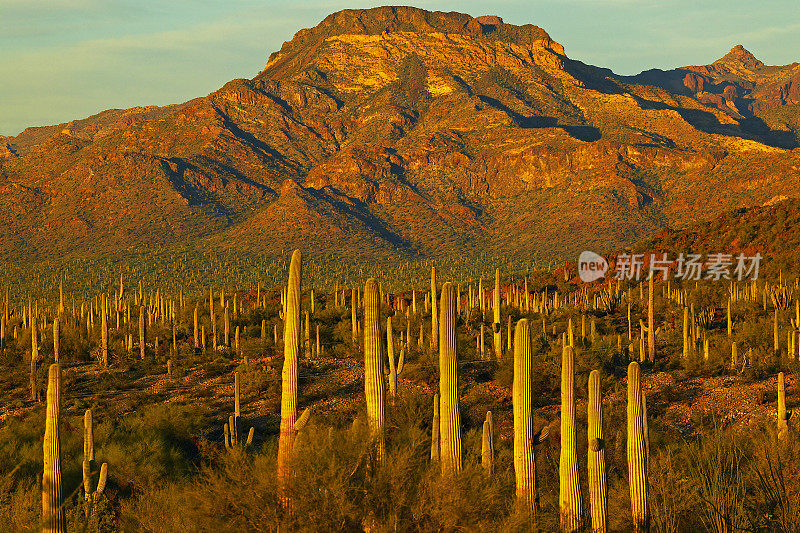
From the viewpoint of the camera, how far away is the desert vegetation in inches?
368

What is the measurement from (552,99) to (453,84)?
2373cm

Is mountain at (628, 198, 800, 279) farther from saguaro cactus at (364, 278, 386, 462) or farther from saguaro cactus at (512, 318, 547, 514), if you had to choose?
saguaro cactus at (364, 278, 386, 462)

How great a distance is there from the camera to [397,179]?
152250mm

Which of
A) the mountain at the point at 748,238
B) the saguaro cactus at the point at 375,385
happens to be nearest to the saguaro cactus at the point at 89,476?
the saguaro cactus at the point at 375,385

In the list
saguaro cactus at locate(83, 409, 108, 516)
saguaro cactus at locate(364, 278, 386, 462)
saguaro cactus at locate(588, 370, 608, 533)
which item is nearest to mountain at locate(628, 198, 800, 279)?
saguaro cactus at locate(588, 370, 608, 533)

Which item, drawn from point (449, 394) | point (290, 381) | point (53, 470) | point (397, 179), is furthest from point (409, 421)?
point (397, 179)

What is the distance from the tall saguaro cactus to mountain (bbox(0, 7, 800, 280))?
101361 mm

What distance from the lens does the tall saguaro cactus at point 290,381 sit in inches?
366

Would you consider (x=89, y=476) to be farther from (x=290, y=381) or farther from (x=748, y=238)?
(x=748, y=238)

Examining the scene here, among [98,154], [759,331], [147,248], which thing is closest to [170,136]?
[98,154]

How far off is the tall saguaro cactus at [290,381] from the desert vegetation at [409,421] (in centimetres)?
3

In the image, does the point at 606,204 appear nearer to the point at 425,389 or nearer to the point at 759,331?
the point at 759,331

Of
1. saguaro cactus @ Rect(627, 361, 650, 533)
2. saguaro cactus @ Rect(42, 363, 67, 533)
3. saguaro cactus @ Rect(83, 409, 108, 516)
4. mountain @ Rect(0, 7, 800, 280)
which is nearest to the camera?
saguaro cactus @ Rect(42, 363, 67, 533)

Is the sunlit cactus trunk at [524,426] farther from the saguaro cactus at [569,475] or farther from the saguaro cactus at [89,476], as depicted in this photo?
the saguaro cactus at [89,476]
